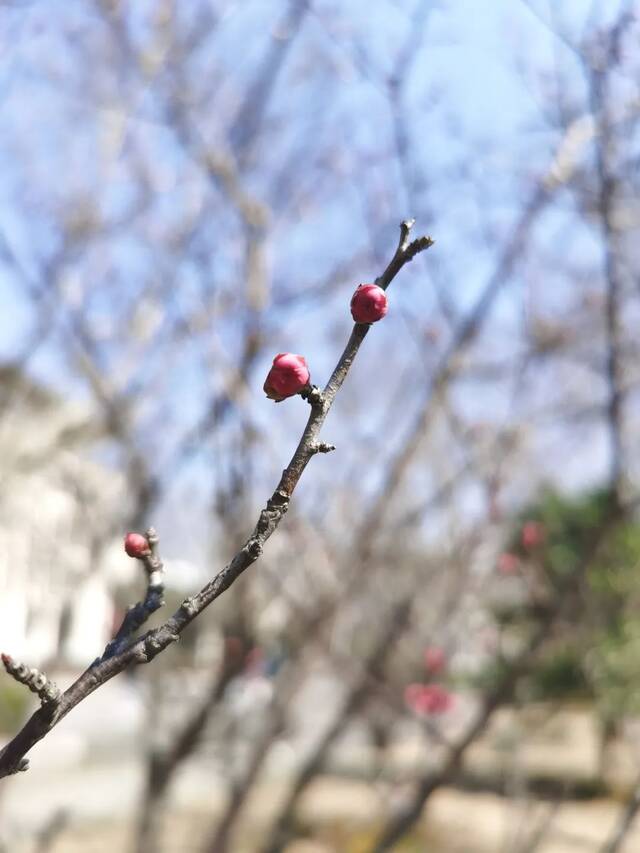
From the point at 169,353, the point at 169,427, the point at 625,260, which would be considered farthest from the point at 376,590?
the point at 625,260

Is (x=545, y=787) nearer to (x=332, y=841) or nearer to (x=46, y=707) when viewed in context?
(x=332, y=841)

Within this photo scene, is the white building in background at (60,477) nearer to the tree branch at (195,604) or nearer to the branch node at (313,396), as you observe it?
the tree branch at (195,604)

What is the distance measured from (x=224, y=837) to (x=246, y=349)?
1.58 m

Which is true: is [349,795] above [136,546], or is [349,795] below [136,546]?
above

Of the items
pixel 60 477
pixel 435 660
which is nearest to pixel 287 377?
pixel 435 660

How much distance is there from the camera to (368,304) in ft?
2.36

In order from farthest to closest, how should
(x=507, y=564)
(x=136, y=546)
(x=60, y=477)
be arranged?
(x=60, y=477) < (x=507, y=564) < (x=136, y=546)

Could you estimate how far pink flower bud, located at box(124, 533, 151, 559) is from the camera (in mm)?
843

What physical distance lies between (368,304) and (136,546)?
0.32 meters

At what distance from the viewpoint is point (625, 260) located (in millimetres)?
2682

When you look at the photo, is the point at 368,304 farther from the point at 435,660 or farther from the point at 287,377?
the point at 435,660

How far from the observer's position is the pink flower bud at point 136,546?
843mm

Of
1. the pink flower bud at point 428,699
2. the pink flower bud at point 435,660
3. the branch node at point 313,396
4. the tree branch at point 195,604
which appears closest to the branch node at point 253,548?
the tree branch at point 195,604

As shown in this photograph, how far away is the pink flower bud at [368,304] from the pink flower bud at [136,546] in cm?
30
